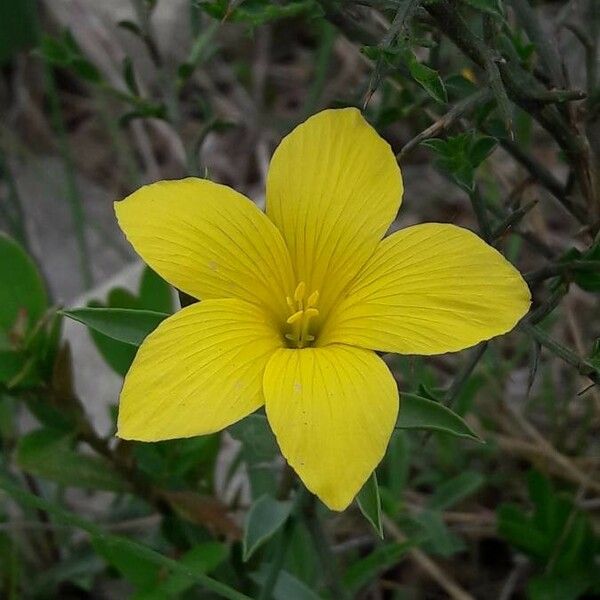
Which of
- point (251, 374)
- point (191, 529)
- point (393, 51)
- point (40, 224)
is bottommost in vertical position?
point (40, 224)

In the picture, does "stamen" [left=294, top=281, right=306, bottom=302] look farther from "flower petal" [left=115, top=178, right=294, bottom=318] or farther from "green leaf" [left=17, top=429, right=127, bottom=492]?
"green leaf" [left=17, top=429, right=127, bottom=492]

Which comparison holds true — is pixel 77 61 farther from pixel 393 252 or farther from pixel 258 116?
pixel 258 116

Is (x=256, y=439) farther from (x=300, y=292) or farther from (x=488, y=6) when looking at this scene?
(x=488, y=6)

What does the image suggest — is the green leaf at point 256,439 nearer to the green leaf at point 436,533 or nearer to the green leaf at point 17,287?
the green leaf at point 436,533

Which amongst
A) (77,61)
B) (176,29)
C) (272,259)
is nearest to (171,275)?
(272,259)

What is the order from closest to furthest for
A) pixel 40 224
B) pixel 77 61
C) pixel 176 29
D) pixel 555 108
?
pixel 555 108 < pixel 77 61 < pixel 40 224 < pixel 176 29

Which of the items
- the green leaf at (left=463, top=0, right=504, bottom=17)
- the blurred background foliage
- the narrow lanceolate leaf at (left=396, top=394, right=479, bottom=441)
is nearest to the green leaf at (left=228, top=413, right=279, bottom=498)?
the blurred background foliage

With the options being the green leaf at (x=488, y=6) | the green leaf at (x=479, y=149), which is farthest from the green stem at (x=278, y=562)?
the green leaf at (x=488, y=6)
